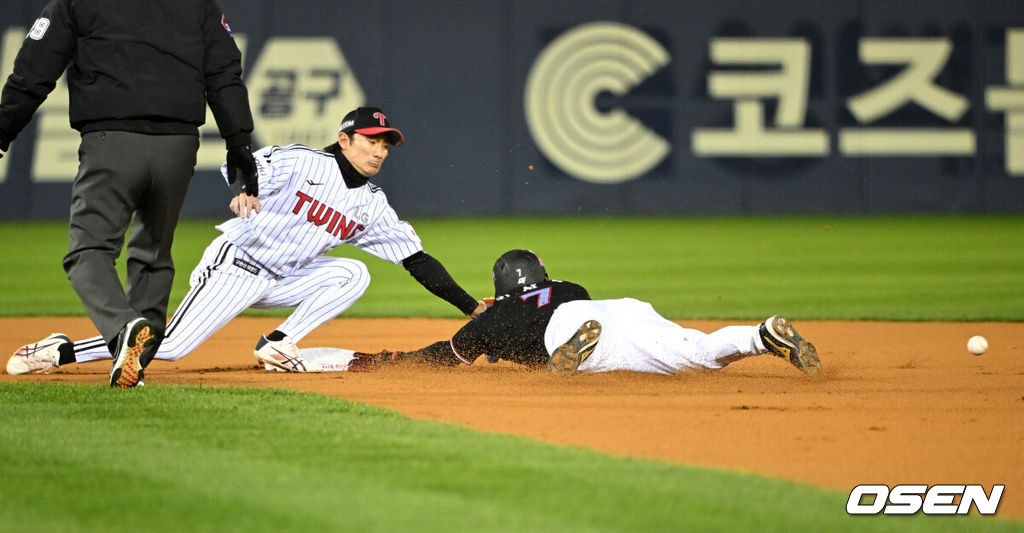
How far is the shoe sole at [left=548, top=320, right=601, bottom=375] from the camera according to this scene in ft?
17.7

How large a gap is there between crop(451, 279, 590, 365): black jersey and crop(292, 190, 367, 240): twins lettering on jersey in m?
0.82

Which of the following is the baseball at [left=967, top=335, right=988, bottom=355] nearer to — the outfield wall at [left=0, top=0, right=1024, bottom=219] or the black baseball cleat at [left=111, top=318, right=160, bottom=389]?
the black baseball cleat at [left=111, top=318, right=160, bottom=389]

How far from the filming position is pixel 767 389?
560cm

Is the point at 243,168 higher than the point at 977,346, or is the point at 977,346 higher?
the point at 243,168

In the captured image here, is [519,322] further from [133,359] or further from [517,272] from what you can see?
[133,359]

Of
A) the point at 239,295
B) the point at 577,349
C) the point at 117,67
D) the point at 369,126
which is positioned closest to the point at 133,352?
the point at 239,295

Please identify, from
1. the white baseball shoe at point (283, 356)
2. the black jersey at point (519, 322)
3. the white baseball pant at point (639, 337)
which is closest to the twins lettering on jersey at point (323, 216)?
the white baseball shoe at point (283, 356)

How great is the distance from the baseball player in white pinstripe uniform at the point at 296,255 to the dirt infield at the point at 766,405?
171 millimetres

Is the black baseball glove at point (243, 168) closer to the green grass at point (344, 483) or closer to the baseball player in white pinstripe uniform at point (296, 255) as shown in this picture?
the baseball player in white pinstripe uniform at point (296, 255)

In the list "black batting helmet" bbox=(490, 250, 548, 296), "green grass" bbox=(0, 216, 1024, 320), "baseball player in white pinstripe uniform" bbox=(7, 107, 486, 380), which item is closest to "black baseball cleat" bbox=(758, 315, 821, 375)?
"black batting helmet" bbox=(490, 250, 548, 296)

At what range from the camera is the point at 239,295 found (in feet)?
19.7

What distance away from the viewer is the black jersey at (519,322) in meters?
5.76

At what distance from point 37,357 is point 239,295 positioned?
→ 973 mm

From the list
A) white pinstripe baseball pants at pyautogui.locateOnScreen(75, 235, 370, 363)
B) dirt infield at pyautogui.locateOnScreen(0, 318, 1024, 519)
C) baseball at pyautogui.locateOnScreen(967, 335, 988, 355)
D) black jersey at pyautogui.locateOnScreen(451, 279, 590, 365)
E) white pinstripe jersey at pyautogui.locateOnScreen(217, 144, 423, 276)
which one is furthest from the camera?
baseball at pyautogui.locateOnScreen(967, 335, 988, 355)
